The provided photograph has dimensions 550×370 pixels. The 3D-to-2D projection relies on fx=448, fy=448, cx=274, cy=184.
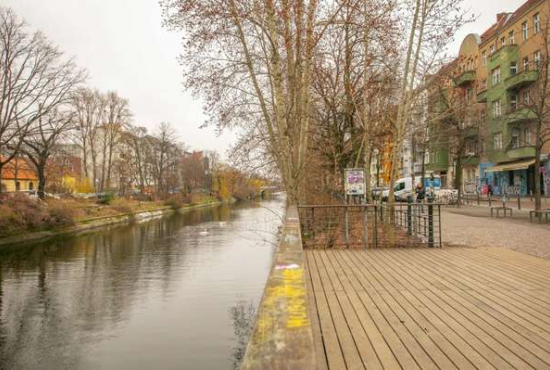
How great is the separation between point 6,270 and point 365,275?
52.3ft

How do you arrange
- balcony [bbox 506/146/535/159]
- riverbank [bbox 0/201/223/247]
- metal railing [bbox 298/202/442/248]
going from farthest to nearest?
1. balcony [bbox 506/146/535/159]
2. riverbank [bbox 0/201/223/247]
3. metal railing [bbox 298/202/442/248]

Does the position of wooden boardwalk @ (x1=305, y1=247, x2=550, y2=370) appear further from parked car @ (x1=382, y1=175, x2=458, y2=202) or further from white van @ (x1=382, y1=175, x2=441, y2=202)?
white van @ (x1=382, y1=175, x2=441, y2=202)

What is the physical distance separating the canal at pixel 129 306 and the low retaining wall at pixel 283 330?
541 centimetres

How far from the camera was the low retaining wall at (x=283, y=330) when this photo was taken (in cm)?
193

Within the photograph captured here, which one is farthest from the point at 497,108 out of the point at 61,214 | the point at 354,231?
the point at 61,214

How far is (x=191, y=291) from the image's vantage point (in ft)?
45.1

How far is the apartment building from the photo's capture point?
107ft

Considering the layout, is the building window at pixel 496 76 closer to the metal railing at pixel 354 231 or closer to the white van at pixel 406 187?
the white van at pixel 406 187

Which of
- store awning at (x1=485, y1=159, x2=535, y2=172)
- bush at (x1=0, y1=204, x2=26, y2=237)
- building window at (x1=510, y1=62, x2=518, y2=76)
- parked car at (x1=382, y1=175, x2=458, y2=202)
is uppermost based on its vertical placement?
building window at (x1=510, y1=62, x2=518, y2=76)

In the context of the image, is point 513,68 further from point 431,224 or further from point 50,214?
point 50,214

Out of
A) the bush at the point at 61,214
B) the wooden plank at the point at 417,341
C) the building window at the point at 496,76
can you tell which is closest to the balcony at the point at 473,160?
the building window at the point at 496,76

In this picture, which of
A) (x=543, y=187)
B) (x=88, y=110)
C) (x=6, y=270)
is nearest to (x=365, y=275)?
(x=6, y=270)

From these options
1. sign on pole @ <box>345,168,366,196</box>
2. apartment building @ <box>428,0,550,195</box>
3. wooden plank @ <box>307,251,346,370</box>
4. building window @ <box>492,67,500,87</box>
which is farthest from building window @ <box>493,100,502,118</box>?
wooden plank @ <box>307,251,346,370</box>

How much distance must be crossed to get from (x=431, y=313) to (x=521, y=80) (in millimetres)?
33584
